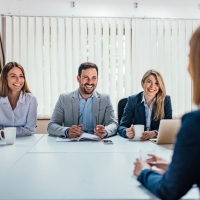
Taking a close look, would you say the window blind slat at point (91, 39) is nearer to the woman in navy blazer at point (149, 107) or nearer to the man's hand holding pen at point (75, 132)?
the woman in navy blazer at point (149, 107)

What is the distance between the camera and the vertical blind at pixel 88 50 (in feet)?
12.8

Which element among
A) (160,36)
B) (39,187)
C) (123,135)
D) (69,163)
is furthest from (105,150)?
(160,36)

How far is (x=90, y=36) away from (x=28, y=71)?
1.10 metres

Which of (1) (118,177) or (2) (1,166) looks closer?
(1) (118,177)

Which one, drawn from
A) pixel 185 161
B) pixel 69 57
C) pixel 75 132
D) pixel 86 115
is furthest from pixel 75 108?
pixel 185 161

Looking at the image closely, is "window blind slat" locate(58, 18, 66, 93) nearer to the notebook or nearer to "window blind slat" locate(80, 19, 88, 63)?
"window blind slat" locate(80, 19, 88, 63)

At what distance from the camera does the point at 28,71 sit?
3936mm

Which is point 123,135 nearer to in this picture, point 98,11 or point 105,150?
point 105,150

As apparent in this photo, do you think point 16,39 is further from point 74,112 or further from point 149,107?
point 149,107

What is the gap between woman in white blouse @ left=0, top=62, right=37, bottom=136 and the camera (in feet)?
7.80

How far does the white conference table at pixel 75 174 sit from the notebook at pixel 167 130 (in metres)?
0.09

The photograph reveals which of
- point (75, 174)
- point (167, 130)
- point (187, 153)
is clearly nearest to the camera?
point (187, 153)

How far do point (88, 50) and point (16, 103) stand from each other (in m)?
1.78

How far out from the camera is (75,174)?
115 cm
